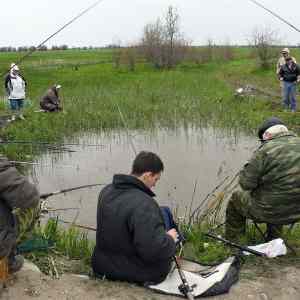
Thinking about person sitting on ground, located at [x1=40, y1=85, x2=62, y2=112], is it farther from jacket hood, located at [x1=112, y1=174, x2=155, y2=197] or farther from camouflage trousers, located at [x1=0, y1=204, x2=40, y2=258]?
jacket hood, located at [x1=112, y1=174, x2=155, y2=197]

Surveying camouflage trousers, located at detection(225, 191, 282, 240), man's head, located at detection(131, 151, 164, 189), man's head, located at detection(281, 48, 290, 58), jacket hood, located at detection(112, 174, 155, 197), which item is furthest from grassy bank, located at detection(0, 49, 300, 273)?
man's head, located at detection(281, 48, 290, 58)

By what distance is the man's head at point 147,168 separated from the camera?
11.4 ft

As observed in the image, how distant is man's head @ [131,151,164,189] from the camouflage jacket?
1254 millimetres

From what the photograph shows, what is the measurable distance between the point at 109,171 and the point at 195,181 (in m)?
1.69

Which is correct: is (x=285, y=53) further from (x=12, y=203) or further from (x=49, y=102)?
(x=12, y=203)

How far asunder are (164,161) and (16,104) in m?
5.97

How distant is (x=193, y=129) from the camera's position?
40.9ft

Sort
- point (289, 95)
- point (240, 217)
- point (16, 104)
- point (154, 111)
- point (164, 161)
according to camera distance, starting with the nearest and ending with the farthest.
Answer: point (240, 217)
point (164, 161)
point (289, 95)
point (16, 104)
point (154, 111)

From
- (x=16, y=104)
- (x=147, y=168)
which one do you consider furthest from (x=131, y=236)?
(x=16, y=104)

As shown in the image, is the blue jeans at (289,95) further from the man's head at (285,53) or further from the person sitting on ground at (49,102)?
the person sitting on ground at (49,102)

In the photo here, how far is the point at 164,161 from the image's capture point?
9523mm

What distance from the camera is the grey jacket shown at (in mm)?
3205

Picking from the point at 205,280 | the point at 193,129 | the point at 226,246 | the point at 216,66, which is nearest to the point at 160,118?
the point at 193,129

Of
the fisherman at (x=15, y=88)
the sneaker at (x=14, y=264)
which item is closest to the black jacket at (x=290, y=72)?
the fisherman at (x=15, y=88)
